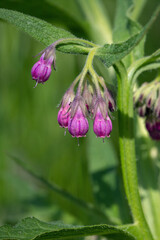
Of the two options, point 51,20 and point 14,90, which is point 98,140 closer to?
point 51,20

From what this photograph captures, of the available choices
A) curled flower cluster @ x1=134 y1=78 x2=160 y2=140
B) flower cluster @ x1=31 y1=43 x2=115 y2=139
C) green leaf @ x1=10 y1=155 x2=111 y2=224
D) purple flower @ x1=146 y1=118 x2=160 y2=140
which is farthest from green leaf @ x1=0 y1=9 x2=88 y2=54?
green leaf @ x1=10 y1=155 x2=111 y2=224

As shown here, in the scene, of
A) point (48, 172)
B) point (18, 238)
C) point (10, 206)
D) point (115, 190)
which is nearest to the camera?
point (18, 238)

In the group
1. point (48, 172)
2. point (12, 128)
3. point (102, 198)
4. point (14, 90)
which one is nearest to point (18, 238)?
point (102, 198)

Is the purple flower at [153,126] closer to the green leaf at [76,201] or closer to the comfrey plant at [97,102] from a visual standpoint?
the comfrey plant at [97,102]

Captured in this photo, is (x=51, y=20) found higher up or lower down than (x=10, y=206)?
higher up

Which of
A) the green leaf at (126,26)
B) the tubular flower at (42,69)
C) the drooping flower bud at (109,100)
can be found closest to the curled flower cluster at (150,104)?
the green leaf at (126,26)

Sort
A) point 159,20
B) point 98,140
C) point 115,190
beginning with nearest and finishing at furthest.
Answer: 1. point 115,190
2. point 98,140
3. point 159,20
